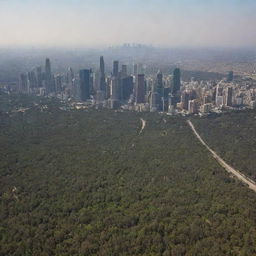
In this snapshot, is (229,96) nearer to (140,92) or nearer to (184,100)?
(184,100)

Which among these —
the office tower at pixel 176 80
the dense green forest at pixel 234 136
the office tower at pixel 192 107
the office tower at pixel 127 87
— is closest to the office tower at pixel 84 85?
the office tower at pixel 127 87

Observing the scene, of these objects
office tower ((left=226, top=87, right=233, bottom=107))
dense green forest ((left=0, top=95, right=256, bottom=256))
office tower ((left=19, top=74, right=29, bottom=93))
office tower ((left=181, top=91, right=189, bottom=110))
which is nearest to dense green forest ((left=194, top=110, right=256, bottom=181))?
dense green forest ((left=0, top=95, right=256, bottom=256))

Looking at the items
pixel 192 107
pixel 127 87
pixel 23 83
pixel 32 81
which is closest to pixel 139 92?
pixel 127 87

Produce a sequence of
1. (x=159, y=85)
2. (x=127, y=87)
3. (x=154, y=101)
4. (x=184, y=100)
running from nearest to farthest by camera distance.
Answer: (x=184, y=100) < (x=154, y=101) < (x=159, y=85) < (x=127, y=87)

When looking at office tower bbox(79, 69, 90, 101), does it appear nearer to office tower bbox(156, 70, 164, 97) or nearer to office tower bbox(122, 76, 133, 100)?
office tower bbox(122, 76, 133, 100)

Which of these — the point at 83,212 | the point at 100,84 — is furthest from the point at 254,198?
the point at 100,84

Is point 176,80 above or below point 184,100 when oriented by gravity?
above
